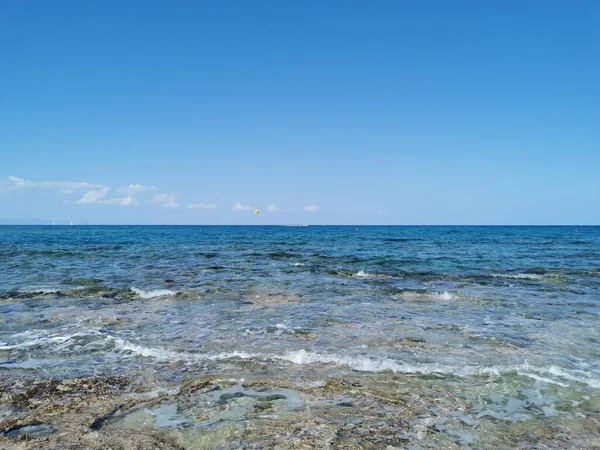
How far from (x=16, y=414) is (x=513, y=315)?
12423 millimetres

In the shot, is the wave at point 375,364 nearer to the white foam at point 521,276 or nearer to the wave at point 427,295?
the wave at point 427,295

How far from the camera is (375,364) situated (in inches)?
295

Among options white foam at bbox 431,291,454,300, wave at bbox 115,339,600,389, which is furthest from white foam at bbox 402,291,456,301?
wave at bbox 115,339,600,389

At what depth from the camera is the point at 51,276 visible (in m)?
20.7

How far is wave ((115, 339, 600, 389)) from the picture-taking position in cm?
712

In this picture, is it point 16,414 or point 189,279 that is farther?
point 189,279

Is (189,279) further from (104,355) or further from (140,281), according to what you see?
(104,355)

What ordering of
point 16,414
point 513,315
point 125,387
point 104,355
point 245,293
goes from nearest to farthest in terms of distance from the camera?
point 16,414, point 125,387, point 104,355, point 513,315, point 245,293

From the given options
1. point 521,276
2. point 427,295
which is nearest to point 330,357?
point 427,295

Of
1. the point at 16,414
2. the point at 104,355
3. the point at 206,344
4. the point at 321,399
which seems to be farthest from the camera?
the point at 206,344

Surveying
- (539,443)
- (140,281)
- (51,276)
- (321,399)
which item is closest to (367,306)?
(321,399)

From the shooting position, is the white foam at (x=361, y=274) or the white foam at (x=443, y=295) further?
the white foam at (x=361, y=274)

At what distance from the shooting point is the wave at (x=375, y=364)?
712 cm

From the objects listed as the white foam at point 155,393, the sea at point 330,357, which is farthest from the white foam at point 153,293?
the white foam at point 155,393
